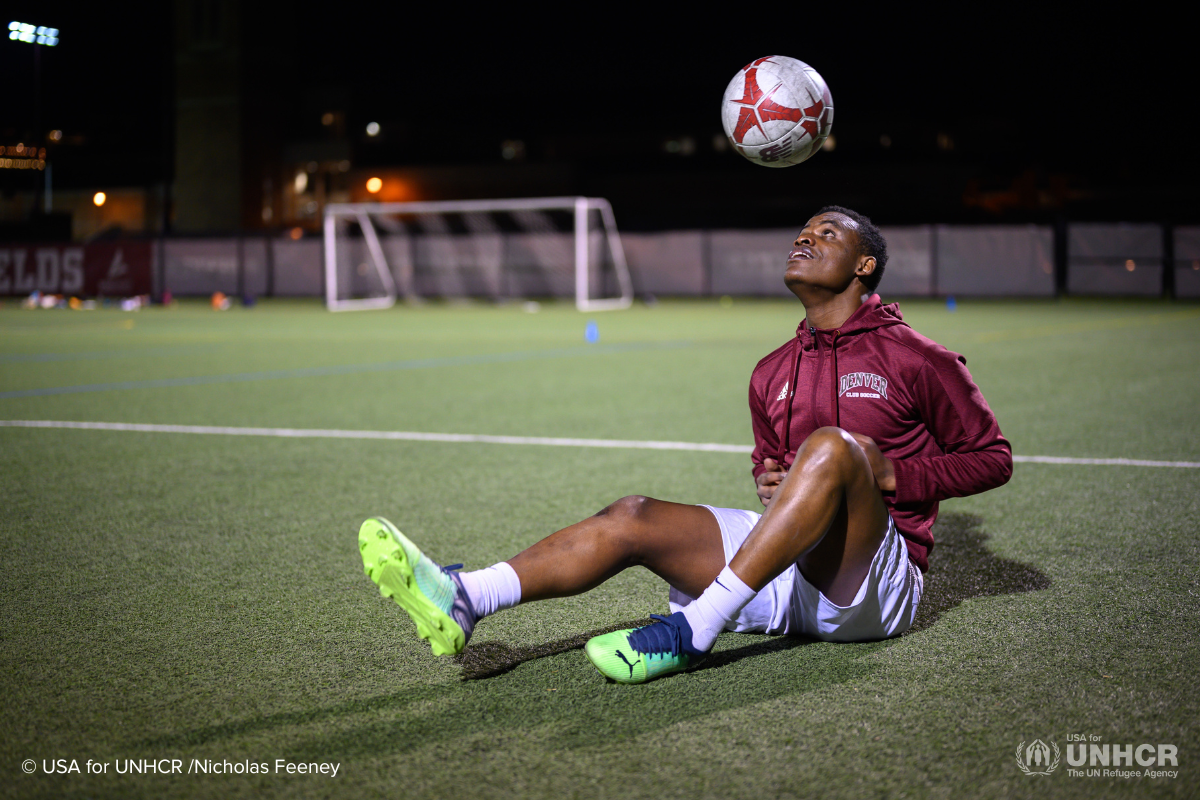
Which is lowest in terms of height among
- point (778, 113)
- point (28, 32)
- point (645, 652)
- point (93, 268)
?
point (645, 652)

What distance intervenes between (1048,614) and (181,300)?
32017 mm

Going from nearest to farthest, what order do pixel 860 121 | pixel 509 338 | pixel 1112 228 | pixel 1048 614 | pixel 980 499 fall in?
1. pixel 1048 614
2. pixel 980 499
3. pixel 509 338
4. pixel 1112 228
5. pixel 860 121

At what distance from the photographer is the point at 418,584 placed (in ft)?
8.69

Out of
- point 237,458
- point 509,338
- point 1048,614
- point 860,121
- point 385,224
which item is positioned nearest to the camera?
point 1048,614

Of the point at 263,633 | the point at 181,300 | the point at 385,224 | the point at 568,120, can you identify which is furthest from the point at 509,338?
the point at 568,120

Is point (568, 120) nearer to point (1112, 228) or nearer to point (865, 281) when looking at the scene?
point (1112, 228)

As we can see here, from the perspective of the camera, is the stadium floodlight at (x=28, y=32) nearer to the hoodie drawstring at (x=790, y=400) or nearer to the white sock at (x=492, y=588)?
the hoodie drawstring at (x=790, y=400)

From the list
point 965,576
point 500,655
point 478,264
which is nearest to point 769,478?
point 500,655

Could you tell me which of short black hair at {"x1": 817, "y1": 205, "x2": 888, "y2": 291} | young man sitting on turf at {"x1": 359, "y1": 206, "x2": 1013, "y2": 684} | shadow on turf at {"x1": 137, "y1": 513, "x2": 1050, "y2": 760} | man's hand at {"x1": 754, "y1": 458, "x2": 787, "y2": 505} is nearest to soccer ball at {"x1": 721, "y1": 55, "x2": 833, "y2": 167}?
short black hair at {"x1": 817, "y1": 205, "x2": 888, "y2": 291}

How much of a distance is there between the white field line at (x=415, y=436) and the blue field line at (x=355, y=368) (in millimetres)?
2287

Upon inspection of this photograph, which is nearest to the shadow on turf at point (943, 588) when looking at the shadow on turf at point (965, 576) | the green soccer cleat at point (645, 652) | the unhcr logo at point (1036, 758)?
the shadow on turf at point (965, 576)

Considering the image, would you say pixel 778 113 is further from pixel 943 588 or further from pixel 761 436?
pixel 943 588

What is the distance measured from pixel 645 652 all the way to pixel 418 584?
2.04 feet

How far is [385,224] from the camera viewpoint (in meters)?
32.4
